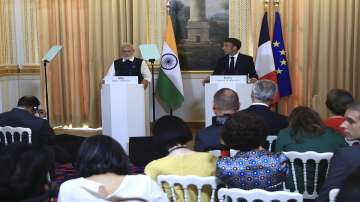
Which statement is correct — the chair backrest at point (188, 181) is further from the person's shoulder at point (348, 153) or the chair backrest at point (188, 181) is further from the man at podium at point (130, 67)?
the man at podium at point (130, 67)

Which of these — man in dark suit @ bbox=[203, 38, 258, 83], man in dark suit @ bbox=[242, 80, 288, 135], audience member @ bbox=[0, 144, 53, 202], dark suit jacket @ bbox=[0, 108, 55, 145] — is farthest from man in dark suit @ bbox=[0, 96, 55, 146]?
man in dark suit @ bbox=[203, 38, 258, 83]

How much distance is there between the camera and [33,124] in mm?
4465

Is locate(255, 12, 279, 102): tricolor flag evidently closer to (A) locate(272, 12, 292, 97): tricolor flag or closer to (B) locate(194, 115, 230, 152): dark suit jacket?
(A) locate(272, 12, 292, 97): tricolor flag

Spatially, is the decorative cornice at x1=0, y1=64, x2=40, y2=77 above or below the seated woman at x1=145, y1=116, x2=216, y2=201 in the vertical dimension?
above

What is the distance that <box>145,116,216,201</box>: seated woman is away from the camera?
2.67 m

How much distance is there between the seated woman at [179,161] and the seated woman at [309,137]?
72 centimetres

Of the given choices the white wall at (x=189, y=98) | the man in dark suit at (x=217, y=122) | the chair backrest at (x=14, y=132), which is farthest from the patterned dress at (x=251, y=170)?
the white wall at (x=189, y=98)

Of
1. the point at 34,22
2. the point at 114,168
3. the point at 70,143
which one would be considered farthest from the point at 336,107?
the point at 34,22

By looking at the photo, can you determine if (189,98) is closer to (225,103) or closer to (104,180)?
(225,103)

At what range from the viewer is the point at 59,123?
872 cm

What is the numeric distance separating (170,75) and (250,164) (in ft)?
18.0

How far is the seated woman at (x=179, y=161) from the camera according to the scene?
2.67m

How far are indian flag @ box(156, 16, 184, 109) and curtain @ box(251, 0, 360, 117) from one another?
1.40 meters

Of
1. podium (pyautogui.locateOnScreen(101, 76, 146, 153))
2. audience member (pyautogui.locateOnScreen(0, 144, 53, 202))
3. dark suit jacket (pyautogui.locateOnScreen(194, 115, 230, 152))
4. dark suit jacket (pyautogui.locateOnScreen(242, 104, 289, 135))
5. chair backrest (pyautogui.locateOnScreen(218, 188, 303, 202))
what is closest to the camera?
audience member (pyautogui.locateOnScreen(0, 144, 53, 202))
